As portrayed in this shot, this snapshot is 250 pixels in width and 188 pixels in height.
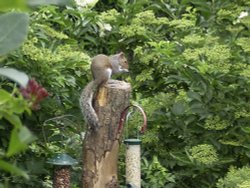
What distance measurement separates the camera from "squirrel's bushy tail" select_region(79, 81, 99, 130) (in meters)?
2.47

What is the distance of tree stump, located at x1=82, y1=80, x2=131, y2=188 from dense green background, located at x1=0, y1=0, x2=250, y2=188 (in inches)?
6.6

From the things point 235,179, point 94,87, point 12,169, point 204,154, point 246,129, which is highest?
point 94,87

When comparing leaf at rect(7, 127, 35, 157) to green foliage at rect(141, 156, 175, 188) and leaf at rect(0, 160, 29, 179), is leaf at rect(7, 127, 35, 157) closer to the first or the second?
leaf at rect(0, 160, 29, 179)

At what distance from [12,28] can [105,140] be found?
2.15 metres

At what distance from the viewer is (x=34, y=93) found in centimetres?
40

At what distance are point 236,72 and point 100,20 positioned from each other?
2.43 ft

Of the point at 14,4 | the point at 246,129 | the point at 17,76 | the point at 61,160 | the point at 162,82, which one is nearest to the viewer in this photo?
the point at 14,4

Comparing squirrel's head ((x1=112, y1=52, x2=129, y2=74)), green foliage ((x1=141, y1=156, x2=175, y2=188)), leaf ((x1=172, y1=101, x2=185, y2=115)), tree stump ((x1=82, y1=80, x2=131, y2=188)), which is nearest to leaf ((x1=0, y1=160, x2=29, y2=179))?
tree stump ((x1=82, y1=80, x2=131, y2=188))

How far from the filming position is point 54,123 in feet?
8.96

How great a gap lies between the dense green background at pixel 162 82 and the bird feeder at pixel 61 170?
10 centimetres

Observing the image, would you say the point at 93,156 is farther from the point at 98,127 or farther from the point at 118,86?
the point at 118,86

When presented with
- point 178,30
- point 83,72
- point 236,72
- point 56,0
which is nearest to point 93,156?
point 83,72

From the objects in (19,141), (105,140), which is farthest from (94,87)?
(19,141)

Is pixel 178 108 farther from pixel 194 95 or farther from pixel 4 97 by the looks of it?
pixel 4 97
